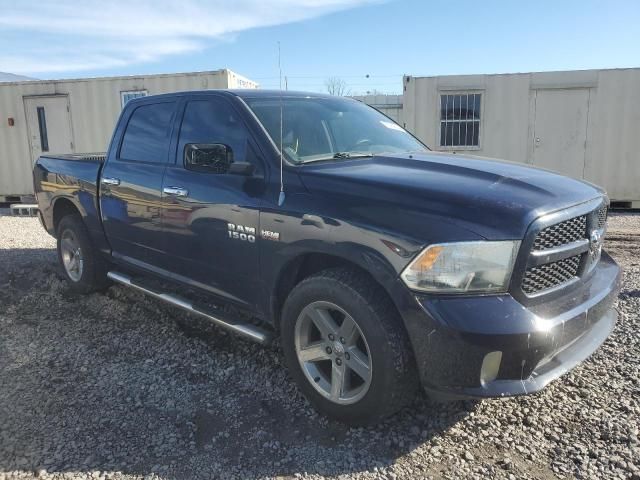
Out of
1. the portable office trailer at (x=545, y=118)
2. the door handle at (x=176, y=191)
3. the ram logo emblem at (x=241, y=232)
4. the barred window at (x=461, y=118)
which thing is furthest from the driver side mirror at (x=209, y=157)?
the barred window at (x=461, y=118)

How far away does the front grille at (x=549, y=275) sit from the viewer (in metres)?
2.42

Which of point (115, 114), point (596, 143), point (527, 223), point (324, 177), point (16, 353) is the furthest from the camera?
point (115, 114)

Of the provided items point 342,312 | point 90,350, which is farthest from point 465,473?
point 90,350

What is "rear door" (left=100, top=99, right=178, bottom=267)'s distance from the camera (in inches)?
157

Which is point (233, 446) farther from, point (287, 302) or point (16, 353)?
point (16, 353)

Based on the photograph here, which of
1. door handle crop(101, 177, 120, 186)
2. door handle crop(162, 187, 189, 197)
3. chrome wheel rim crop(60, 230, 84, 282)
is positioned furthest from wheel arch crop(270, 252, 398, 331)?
chrome wheel rim crop(60, 230, 84, 282)

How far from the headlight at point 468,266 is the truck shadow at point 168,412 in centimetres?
94

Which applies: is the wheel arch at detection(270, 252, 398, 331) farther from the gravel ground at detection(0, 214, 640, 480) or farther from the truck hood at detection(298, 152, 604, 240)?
the gravel ground at detection(0, 214, 640, 480)

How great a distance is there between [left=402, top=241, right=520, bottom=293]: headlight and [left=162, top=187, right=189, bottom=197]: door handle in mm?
1934

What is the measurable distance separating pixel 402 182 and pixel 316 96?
168cm

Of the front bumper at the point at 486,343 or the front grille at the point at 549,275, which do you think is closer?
the front bumper at the point at 486,343

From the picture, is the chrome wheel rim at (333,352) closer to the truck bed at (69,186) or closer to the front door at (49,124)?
the truck bed at (69,186)

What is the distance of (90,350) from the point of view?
3.87 meters

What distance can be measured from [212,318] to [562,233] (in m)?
2.21
